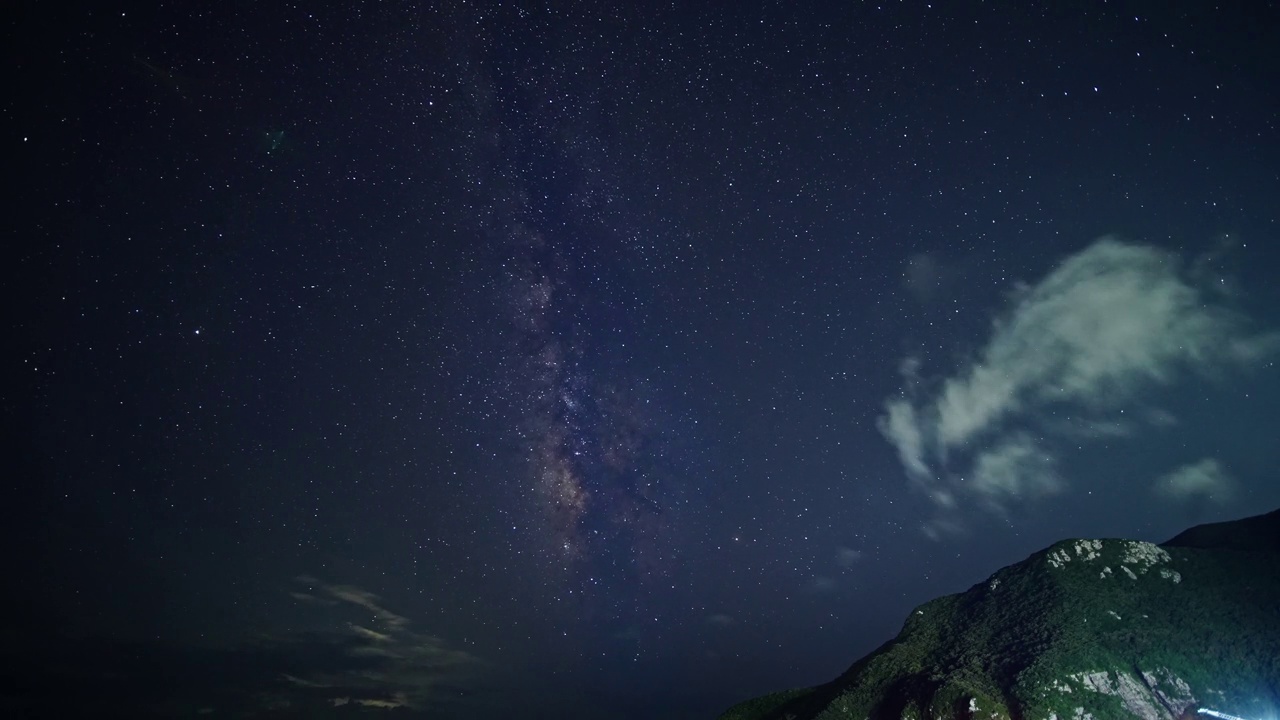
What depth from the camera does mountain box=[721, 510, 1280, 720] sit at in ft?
203

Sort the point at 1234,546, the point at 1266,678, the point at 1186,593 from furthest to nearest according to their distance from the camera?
the point at 1234,546 → the point at 1186,593 → the point at 1266,678

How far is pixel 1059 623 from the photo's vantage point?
74.9m

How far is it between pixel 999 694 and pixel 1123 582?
89.8ft

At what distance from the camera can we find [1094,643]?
69.8 m

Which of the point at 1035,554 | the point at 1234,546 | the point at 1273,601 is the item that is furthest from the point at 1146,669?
the point at 1234,546

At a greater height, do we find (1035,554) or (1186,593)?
(1035,554)

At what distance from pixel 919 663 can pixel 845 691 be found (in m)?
10.6

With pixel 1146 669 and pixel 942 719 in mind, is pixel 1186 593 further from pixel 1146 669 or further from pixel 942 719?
pixel 942 719

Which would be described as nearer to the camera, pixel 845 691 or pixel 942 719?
pixel 942 719

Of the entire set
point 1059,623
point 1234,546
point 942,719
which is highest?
point 1234,546

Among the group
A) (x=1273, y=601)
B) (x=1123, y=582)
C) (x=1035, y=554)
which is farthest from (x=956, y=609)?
(x=1273, y=601)

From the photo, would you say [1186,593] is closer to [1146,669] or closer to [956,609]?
[1146,669]

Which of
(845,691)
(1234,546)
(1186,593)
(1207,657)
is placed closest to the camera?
(1207,657)

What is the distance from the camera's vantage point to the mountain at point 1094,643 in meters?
61.9
